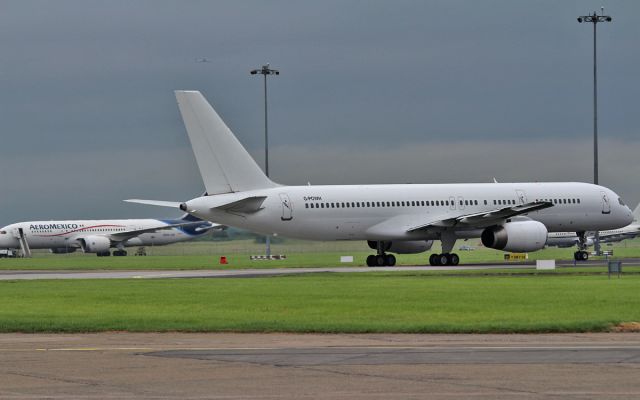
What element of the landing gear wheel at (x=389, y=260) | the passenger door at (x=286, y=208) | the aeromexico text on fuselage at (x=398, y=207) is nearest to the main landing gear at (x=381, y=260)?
the landing gear wheel at (x=389, y=260)

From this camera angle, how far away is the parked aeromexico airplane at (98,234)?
121 meters

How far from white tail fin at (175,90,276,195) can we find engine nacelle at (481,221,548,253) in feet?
42.6

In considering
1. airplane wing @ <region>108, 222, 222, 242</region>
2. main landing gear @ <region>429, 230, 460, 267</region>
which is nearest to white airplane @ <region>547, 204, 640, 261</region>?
airplane wing @ <region>108, 222, 222, 242</region>

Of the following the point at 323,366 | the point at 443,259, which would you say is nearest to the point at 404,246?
the point at 443,259

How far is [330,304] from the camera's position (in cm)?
3262

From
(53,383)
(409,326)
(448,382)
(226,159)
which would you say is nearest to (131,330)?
(409,326)

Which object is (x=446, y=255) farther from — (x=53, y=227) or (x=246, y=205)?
(x=53, y=227)

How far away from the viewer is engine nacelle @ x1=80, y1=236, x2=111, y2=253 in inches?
4739

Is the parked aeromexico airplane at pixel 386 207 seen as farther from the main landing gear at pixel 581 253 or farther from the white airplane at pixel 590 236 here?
the white airplane at pixel 590 236

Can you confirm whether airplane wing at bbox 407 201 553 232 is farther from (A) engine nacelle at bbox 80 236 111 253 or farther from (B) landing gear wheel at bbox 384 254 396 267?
(A) engine nacelle at bbox 80 236 111 253

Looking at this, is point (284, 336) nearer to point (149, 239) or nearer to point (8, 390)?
point (8, 390)

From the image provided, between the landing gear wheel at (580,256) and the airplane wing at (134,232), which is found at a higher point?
the airplane wing at (134,232)

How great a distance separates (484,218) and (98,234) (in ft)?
236

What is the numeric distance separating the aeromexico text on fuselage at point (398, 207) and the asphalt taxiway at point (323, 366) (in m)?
35.9
